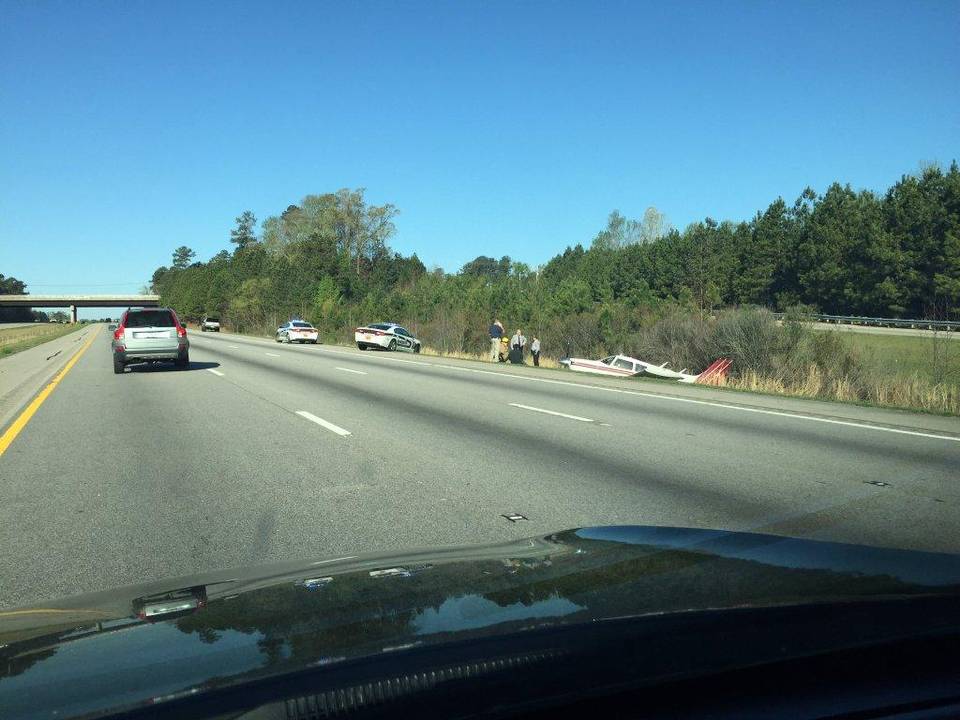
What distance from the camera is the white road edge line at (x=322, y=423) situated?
11766 millimetres

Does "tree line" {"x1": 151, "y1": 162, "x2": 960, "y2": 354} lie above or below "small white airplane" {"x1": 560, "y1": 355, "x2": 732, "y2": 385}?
above

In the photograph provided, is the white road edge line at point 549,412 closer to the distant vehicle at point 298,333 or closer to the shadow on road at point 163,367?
the shadow on road at point 163,367

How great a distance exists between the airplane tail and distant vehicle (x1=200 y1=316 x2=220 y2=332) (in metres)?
86.0

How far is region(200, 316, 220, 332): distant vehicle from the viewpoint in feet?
338

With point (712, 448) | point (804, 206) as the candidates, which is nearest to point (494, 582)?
point (712, 448)

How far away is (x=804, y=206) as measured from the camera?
91188mm

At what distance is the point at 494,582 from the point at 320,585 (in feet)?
2.48

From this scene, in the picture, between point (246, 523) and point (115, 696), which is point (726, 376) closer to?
point (246, 523)

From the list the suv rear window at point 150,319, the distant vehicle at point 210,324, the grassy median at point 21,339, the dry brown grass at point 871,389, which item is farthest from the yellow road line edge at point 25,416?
the distant vehicle at point 210,324

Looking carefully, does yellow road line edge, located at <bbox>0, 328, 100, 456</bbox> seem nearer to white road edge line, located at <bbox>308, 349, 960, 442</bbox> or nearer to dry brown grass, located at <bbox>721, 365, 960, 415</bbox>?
white road edge line, located at <bbox>308, 349, 960, 442</bbox>

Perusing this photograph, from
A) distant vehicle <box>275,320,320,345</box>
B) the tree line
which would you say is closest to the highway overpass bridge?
the tree line

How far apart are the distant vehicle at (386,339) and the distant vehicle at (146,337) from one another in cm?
2026

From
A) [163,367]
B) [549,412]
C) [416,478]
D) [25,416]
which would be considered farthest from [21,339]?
[416,478]

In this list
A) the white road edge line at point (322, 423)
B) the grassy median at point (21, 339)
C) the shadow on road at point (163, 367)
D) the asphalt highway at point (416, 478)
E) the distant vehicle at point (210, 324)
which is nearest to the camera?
the asphalt highway at point (416, 478)
